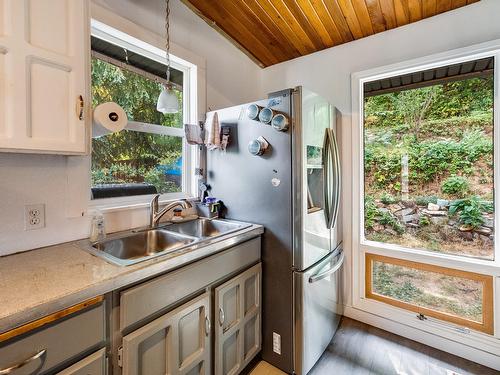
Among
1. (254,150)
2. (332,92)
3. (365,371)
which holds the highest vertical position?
(332,92)

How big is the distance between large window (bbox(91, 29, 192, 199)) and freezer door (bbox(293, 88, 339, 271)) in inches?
41.5

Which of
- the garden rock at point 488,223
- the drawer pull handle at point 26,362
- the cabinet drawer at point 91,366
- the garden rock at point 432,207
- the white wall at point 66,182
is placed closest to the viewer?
the drawer pull handle at point 26,362

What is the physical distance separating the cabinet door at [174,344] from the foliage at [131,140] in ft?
3.35

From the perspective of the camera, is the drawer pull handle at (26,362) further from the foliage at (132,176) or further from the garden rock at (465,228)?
the garden rock at (465,228)

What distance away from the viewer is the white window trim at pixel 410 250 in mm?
1713

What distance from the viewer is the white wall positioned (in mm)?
1183

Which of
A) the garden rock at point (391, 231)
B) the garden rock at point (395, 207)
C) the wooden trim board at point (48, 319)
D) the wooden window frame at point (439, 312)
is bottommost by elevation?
the wooden window frame at point (439, 312)

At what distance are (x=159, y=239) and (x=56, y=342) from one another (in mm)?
863

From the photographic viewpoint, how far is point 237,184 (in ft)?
6.14

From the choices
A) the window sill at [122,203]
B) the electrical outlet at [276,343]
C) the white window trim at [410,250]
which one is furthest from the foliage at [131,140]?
the white window trim at [410,250]

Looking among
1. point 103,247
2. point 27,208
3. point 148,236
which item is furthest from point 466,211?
point 27,208

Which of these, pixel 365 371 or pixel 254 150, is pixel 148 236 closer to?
pixel 254 150

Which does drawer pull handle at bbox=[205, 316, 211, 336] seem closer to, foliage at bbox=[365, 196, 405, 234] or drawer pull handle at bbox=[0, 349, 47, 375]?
drawer pull handle at bbox=[0, 349, 47, 375]

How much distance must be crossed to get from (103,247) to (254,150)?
106 cm
